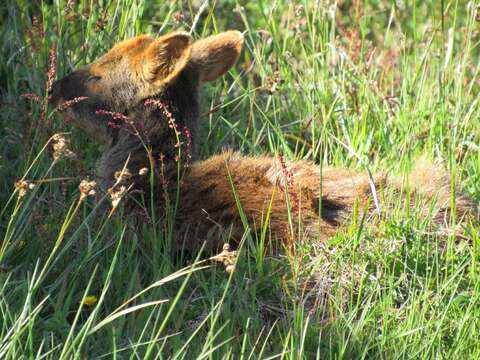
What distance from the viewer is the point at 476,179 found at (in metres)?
5.95

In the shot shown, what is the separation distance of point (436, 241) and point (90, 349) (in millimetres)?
1725

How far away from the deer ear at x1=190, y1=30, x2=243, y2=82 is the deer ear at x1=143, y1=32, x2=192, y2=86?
0.18 meters

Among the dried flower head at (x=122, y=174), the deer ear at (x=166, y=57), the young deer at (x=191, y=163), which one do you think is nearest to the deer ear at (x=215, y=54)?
the young deer at (x=191, y=163)

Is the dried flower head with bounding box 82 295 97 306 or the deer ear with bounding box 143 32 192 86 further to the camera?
the deer ear with bounding box 143 32 192 86

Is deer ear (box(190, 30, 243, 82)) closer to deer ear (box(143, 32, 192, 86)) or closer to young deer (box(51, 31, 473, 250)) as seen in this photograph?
young deer (box(51, 31, 473, 250))

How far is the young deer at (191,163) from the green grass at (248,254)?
0.55 feet

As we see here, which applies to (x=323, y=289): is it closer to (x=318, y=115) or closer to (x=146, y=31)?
(x=318, y=115)

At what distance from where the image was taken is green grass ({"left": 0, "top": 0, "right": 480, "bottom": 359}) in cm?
399

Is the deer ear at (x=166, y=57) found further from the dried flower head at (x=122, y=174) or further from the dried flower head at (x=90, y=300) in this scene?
the dried flower head at (x=90, y=300)

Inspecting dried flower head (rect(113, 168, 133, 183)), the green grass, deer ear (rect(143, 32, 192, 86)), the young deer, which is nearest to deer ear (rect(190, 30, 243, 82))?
the young deer

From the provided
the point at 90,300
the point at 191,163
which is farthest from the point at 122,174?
→ the point at 191,163

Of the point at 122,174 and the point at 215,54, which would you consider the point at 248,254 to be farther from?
the point at 215,54

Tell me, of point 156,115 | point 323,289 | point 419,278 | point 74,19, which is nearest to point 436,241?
point 419,278

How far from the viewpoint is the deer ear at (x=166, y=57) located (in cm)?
555
